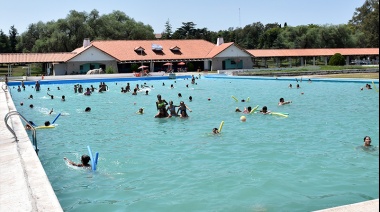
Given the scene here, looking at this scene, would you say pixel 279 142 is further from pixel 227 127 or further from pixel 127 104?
pixel 127 104

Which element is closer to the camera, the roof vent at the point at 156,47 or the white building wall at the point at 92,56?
the white building wall at the point at 92,56

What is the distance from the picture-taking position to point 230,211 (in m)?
7.59

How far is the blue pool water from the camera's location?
8203mm

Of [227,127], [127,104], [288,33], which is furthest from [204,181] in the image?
[288,33]

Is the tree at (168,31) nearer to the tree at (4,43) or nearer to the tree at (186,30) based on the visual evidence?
the tree at (186,30)

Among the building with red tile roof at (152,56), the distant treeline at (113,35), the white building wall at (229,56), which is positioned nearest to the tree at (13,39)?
the distant treeline at (113,35)

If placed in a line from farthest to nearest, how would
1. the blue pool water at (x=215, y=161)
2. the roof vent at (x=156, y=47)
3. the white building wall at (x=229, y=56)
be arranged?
the roof vent at (x=156, y=47) < the white building wall at (x=229, y=56) < the blue pool water at (x=215, y=161)

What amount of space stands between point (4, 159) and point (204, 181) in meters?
4.32

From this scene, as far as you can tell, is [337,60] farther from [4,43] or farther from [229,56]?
[4,43]

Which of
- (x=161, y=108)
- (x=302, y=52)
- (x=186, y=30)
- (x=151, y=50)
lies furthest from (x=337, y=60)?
(x=186, y=30)

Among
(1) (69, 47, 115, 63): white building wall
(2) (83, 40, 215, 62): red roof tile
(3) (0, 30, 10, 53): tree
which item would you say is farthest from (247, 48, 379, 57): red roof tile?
(3) (0, 30, 10, 53): tree

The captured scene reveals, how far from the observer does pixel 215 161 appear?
36.2 feet

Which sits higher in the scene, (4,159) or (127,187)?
(4,159)

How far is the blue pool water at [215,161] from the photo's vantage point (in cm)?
820
